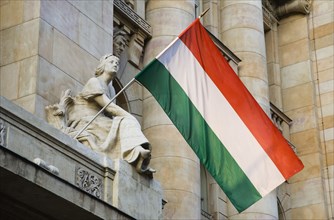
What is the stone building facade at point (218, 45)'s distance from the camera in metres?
18.0

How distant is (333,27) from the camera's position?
33469 millimetres

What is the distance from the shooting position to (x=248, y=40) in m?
29.4

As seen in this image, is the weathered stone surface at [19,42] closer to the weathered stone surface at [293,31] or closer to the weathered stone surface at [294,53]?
the weathered stone surface at [294,53]

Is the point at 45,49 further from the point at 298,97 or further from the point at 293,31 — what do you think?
the point at 293,31

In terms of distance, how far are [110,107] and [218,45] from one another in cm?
1155

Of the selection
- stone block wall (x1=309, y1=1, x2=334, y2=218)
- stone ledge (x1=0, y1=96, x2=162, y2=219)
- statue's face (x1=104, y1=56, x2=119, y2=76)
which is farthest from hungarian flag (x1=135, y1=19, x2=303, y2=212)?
stone block wall (x1=309, y1=1, x2=334, y2=218)

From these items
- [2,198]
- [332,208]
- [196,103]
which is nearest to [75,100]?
[196,103]

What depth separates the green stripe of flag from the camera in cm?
1661

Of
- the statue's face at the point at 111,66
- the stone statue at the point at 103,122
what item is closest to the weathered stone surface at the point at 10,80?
the stone statue at the point at 103,122

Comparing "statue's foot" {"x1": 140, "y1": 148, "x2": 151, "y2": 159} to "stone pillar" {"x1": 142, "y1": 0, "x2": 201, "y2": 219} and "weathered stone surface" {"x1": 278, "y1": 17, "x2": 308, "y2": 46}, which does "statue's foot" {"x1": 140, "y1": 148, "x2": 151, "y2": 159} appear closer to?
"stone pillar" {"x1": 142, "y1": 0, "x2": 201, "y2": 219}

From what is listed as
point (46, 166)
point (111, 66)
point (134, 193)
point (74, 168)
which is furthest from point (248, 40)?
point (46, 166)

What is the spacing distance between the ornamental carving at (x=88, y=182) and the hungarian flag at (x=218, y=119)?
261 centimetres

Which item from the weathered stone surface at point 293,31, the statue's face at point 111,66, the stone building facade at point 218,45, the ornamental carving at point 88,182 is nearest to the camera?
the ornamental carving at point 88,182

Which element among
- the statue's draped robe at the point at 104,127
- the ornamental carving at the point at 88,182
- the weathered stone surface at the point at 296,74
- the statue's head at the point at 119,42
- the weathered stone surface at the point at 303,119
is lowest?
the ornamental carving at the point at 88,182
